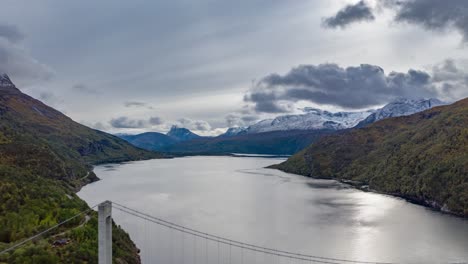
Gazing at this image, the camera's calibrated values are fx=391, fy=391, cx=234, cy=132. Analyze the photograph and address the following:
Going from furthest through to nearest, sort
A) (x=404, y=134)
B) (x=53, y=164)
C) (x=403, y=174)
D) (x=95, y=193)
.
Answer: (x=404, y=134), (x=403, y=174), (x=95, y=193), (x=53, y=164)

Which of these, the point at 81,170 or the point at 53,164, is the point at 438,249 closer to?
the point at 53,164

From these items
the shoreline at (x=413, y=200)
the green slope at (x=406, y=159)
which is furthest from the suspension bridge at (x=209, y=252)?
the green slope at (x=406, y=159)

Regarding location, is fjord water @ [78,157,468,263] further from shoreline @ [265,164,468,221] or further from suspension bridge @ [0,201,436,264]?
shoreline @ [265,164,468,221]

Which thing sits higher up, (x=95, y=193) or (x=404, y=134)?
(x=404, y=134)

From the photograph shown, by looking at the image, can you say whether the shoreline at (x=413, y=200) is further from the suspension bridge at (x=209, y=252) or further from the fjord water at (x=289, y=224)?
the suspension bridge at (x=209, y=252)

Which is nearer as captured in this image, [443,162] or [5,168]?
[5,168]

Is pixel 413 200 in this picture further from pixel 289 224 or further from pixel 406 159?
pixel 289 224

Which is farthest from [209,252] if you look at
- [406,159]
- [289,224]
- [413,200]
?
[406,159]

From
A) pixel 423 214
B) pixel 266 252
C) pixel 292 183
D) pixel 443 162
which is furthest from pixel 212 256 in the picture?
pixel 292 183
